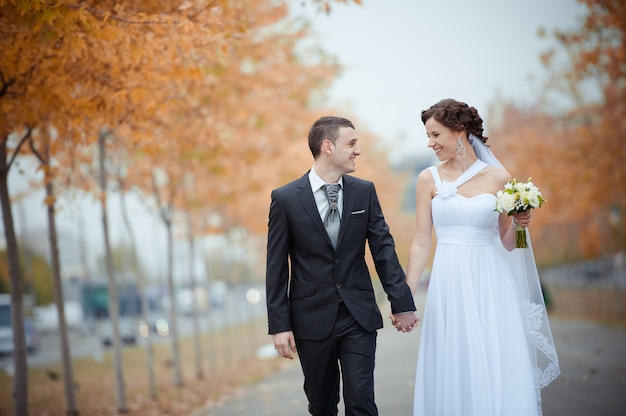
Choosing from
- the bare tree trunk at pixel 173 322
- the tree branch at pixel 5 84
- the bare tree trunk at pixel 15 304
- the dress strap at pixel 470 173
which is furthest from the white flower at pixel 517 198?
the bare tree trunk at pixel 173 322

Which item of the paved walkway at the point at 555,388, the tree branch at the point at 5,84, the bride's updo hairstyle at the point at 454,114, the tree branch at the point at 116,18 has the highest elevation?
the tree branch at the point at 116,18

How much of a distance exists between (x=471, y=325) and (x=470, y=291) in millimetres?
257

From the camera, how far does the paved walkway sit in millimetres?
9125

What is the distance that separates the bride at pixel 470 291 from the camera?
5.69 metres

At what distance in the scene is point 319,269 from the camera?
5.32 metres

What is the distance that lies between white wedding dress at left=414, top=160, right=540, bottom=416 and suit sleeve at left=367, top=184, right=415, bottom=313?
596mm

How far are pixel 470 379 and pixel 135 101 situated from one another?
4.85 meters

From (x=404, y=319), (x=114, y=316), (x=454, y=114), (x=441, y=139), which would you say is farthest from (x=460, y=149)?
(x=114, y=316)

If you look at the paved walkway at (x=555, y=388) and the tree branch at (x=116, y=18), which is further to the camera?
the paved walkway at (x=555, y=388)

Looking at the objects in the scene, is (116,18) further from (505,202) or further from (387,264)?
(505,202)

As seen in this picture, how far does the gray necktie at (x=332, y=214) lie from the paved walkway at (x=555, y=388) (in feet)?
14.9

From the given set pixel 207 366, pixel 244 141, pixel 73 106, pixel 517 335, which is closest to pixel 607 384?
pixel 517 335

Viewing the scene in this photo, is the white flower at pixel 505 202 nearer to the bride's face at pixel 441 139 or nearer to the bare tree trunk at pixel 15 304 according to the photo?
the bride's face at pixel 441 139

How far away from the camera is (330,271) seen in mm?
5305
